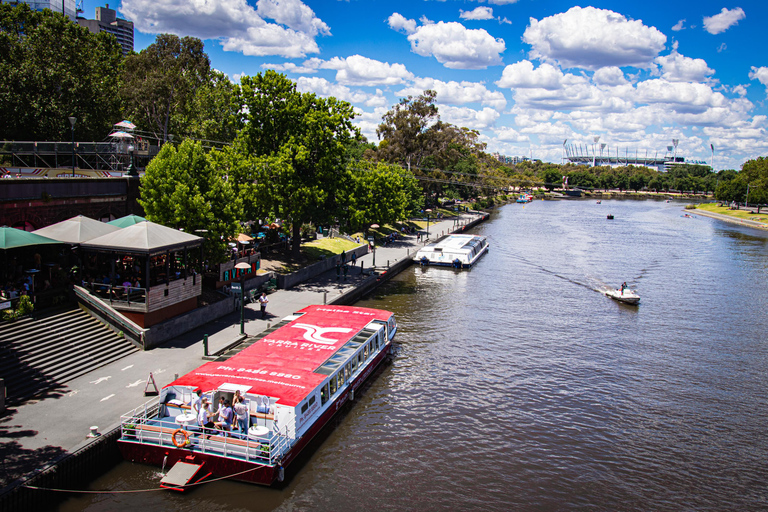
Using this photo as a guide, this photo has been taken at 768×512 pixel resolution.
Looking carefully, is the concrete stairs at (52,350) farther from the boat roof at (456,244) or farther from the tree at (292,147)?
the boat roof at (456,244)

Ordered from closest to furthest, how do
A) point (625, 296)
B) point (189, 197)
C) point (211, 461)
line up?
point (211, 461), point (189, 197), point (625, 296)

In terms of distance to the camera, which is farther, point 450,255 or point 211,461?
point 450,255

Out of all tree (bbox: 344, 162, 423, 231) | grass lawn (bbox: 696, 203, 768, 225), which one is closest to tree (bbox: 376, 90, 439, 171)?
tree (bbox: 344, 162, 423, 231)

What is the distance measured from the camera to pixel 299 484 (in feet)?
57.8

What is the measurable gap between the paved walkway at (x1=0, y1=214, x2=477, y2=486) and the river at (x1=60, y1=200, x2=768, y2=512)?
1.80 metres

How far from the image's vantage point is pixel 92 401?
751 inches

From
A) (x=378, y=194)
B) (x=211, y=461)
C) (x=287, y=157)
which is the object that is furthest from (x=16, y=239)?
(x=378, y=194)

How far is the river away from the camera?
17.6 m

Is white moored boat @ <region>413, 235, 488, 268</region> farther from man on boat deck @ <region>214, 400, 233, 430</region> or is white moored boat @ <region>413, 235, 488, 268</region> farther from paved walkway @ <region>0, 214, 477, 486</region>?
man on boat deck @ <region>214, 400, 233, 430</region>

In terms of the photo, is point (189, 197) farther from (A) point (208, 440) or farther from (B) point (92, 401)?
(A) point (208, 440)

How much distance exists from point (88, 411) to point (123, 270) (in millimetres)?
12721

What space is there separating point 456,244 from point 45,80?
47.1m

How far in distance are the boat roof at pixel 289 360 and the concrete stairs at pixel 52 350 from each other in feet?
17.9

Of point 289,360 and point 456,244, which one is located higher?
point 456,244
